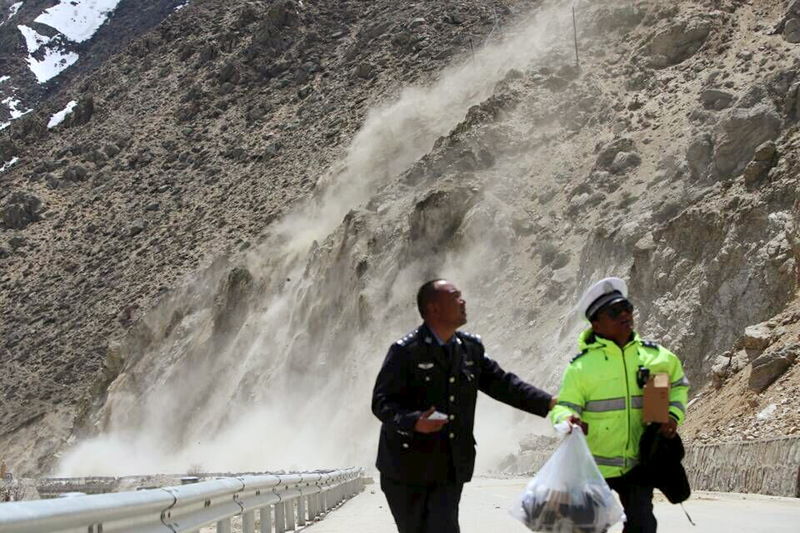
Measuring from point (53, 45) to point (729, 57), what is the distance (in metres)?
140

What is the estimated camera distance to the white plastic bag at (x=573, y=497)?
5461mm

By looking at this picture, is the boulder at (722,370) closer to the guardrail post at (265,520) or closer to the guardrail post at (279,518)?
the guardrail post at (279,518)

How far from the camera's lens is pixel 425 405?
19.2ft

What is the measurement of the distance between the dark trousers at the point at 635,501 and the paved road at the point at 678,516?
442cm

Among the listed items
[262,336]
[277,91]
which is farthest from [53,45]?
[262,336]

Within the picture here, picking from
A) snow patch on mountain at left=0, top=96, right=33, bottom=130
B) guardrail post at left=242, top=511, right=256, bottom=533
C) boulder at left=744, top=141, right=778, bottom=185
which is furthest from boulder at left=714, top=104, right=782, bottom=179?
snow patch on mountain at left=0, top=96, right=33, bottom=130

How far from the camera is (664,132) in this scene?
43.6 meters

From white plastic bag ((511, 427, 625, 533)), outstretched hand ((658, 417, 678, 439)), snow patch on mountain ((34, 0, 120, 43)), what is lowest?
white plastic bag ((511, 427, 625, 533))

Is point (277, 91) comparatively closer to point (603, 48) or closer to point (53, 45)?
point (603, 48)

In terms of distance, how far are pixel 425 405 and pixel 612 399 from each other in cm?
89

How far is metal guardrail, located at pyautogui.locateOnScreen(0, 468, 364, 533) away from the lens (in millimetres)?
5043

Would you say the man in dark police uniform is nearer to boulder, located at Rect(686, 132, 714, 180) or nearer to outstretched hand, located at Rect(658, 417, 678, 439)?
outstretched hand, located at Rect(658, 417, 678, 439)

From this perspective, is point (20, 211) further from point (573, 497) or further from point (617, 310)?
point (573, 497)

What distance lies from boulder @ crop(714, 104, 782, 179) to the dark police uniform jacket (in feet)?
101
